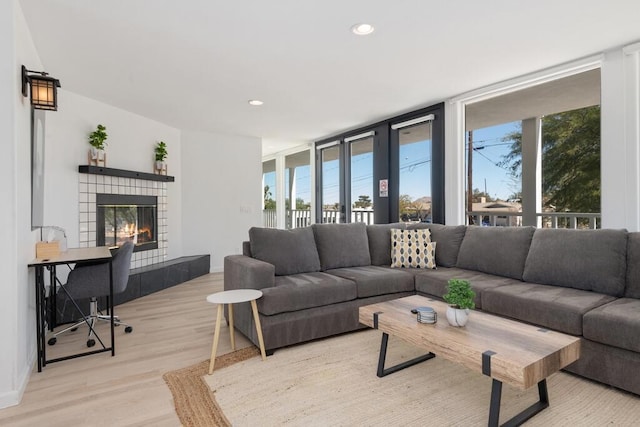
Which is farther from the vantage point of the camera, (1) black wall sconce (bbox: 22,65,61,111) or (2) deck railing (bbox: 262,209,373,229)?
(2) deck railing (bbox: 262,209,373,229)

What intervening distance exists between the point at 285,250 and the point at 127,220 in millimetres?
2608

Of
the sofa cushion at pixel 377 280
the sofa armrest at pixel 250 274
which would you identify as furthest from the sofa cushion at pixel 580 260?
the sofa armrest at pixel 250 274

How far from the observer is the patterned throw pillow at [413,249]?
363cm

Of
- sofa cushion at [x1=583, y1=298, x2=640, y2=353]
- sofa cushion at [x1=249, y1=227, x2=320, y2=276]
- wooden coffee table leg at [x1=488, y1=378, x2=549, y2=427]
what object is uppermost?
sofa cushion at [x1=249, y1=227, x2=320, y2=276]

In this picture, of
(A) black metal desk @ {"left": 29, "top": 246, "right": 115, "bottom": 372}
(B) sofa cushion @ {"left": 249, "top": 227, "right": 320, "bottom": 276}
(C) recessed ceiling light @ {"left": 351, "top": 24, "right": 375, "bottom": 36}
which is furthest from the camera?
(B) sofa cushion @ {"left": 249, "top": 227, "right": 320, "bottom": 276}

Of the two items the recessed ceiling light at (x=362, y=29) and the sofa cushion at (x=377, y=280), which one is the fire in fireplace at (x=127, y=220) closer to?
the sofa cushion at (x=377, y=280)

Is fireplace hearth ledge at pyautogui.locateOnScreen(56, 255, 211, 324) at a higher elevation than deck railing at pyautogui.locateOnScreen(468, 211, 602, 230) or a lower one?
lower

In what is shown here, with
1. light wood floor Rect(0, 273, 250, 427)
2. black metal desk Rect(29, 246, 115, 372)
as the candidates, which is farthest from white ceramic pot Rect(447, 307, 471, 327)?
black metal desk Rect(29, 246, 115, 372)

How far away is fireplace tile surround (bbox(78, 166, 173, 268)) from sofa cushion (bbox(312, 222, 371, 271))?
263 centimetres

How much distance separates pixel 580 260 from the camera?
8.71ft

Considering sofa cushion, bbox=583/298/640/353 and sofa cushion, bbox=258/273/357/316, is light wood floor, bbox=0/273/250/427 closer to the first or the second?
sofa cushion, bbox=258/273/357/316

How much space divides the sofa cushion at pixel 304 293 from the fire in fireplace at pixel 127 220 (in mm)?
2593

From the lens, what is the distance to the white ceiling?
7.40ft

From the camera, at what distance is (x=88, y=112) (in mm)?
4039
